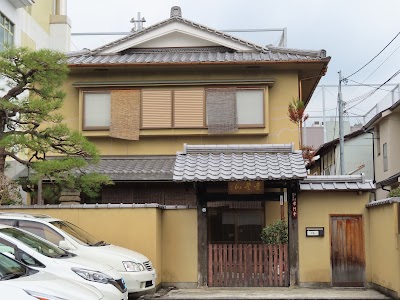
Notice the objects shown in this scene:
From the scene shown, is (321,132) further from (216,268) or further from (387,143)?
(216,268)

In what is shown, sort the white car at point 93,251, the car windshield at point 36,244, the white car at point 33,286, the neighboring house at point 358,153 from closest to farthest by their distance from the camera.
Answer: the white car at point 33,286 → the car windshield at point 36,244 → the white car at point 93,251 → the neighboring house at point 358,153

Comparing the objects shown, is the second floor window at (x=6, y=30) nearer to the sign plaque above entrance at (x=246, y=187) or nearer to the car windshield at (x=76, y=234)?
the car windshield at (x=76, y=234)

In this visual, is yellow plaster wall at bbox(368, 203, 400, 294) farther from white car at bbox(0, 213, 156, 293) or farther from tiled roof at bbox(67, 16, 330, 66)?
tiled roof at bbox(67, 16, 330, 66)

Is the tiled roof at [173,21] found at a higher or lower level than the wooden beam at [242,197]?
higher

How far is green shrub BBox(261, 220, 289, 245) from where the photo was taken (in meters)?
15.4

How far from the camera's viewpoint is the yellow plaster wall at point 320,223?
591 inches

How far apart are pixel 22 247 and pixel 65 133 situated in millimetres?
6082

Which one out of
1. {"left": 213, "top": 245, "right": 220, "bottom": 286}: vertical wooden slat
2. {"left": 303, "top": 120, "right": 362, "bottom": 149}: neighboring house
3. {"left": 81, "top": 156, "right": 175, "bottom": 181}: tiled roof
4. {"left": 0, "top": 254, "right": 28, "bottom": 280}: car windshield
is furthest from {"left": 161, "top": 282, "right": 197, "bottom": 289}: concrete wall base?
{"left": 303, "top": 120, "right": 362, "bottom": 149}: neighboring house

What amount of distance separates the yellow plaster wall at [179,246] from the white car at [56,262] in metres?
4.78

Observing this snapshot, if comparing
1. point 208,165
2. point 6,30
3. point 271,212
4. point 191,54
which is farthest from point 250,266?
point 6,30

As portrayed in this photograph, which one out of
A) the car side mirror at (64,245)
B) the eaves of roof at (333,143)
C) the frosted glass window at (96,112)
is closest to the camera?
the car side mirror at (64,245)

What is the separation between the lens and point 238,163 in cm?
1512

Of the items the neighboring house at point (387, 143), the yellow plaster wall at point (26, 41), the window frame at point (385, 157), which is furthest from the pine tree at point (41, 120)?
the window frame at point (385, 157)

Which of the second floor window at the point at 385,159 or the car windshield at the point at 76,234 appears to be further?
the second floor window at the point at 385,159
